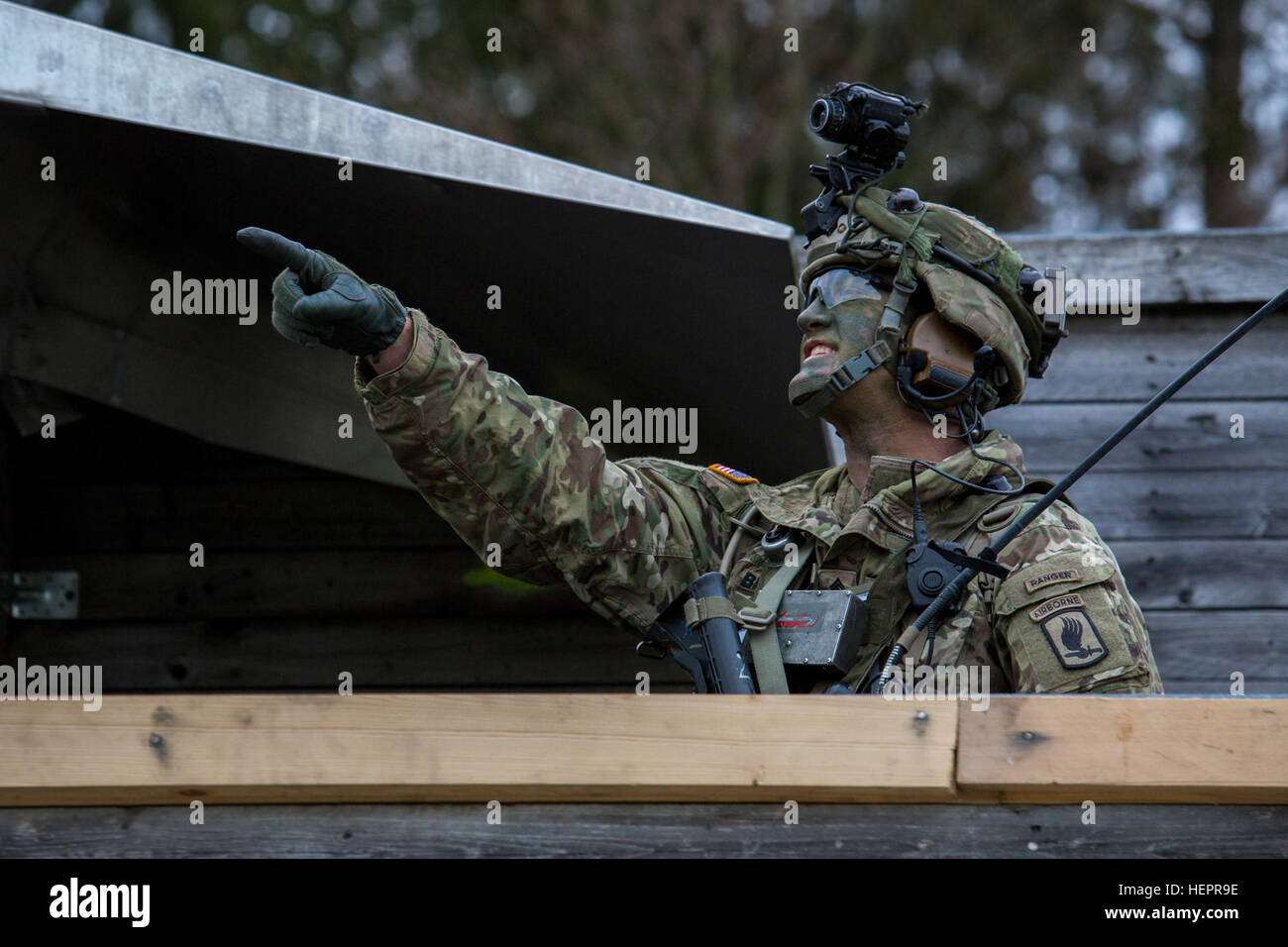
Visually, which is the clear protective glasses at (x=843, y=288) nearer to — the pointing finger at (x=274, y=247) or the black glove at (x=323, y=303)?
the black glove at (x=323, y=303)

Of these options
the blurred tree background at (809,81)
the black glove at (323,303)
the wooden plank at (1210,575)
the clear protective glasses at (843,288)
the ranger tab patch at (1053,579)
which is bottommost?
the ranger tab patch at (1053,579)

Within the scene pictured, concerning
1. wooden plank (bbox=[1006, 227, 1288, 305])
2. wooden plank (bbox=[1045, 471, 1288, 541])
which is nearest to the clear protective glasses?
wooden plank (bbox=[1006, 227, 1288, 305])

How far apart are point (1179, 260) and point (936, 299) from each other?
3.67 feet

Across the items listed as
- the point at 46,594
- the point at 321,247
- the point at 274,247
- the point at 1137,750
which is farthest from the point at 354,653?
the point at 1137,750

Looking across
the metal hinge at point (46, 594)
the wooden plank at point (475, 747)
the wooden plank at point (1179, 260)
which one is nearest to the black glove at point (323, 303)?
the wooden plank at point (475, 747)

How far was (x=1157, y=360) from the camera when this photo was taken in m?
3.59

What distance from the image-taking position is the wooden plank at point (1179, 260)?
351cm

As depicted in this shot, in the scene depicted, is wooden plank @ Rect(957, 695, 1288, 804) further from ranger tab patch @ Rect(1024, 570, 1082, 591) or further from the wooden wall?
the wooden wall

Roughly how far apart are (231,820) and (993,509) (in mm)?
1418

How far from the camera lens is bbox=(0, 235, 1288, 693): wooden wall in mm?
3559

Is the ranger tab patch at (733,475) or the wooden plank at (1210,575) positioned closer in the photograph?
the ranger tab patch at (733,475)

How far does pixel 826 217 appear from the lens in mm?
2898

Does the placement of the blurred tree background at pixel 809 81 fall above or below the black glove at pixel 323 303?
above
